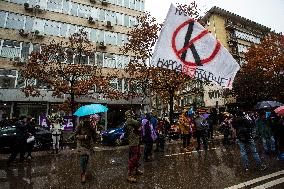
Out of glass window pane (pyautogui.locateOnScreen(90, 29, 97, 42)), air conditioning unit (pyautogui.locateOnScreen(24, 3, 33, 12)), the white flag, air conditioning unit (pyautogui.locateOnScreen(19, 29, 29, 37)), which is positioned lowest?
the white flag

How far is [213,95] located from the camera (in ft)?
168

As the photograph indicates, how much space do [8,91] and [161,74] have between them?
14.7 meters

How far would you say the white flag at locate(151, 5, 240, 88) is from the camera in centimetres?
582

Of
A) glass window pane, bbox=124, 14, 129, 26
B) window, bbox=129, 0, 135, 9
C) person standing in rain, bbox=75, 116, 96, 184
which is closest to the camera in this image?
person standing in rain, bbox=75, 116, 96, 184

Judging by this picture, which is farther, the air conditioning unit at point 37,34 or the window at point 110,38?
the window at point 110,38

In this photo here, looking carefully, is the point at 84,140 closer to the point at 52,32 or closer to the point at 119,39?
the point at 52,32

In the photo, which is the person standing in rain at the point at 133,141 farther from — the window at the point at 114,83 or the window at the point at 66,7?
the window at the point at 66,7

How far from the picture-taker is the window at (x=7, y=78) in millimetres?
27872

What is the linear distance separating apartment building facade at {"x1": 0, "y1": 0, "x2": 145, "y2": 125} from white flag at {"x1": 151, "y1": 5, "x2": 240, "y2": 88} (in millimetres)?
25154

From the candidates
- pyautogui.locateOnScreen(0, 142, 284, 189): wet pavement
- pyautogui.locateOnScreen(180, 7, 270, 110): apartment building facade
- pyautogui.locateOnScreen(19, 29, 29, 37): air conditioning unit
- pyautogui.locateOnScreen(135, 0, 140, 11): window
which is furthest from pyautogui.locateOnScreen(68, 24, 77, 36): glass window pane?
pyautogui.locateOnScreen(0, 142, 284, 189): wet pavement

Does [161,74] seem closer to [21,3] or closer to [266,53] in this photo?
[21,3]

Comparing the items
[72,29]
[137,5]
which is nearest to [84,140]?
[72,29]

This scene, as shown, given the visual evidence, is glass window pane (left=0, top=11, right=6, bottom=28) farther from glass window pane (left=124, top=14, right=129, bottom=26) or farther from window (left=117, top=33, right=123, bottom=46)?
glass window pane (left=124, top=14, right=129, bottom=26)

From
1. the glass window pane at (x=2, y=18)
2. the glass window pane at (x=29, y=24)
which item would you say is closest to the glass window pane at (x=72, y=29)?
the glass window pane at (x=29, y=24)
